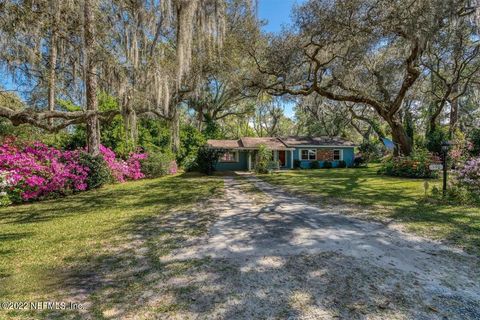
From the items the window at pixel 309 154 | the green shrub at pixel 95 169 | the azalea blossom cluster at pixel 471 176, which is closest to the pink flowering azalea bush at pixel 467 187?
the azalea blossom cluster at pixel 471 176

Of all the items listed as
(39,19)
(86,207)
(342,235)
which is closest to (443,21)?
(342,235)

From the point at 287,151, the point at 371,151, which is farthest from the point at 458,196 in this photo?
the point at 371,151

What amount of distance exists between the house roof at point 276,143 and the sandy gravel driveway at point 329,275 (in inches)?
613

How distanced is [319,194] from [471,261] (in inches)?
220

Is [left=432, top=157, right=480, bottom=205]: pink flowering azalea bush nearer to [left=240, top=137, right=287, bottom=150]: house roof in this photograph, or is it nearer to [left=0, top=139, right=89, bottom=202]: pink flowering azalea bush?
[left=0, top=139, right=89, bottom=202]: pink flowering azalea bush

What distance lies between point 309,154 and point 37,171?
18.9 metres

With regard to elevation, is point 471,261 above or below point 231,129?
below

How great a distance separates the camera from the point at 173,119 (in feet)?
37.6

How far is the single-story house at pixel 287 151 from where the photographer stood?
20953 mm

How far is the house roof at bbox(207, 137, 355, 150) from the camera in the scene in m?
20.8

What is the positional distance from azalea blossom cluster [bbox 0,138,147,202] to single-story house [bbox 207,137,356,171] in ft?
36.7

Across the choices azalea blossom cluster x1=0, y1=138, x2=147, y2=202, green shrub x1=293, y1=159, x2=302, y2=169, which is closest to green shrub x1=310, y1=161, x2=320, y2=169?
green shrub x1=293, y1=159, x2=302, y2=169

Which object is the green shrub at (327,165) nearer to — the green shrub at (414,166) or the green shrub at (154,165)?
the green shrub at (414,166)

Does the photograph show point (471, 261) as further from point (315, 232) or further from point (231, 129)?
point (231, 129)
